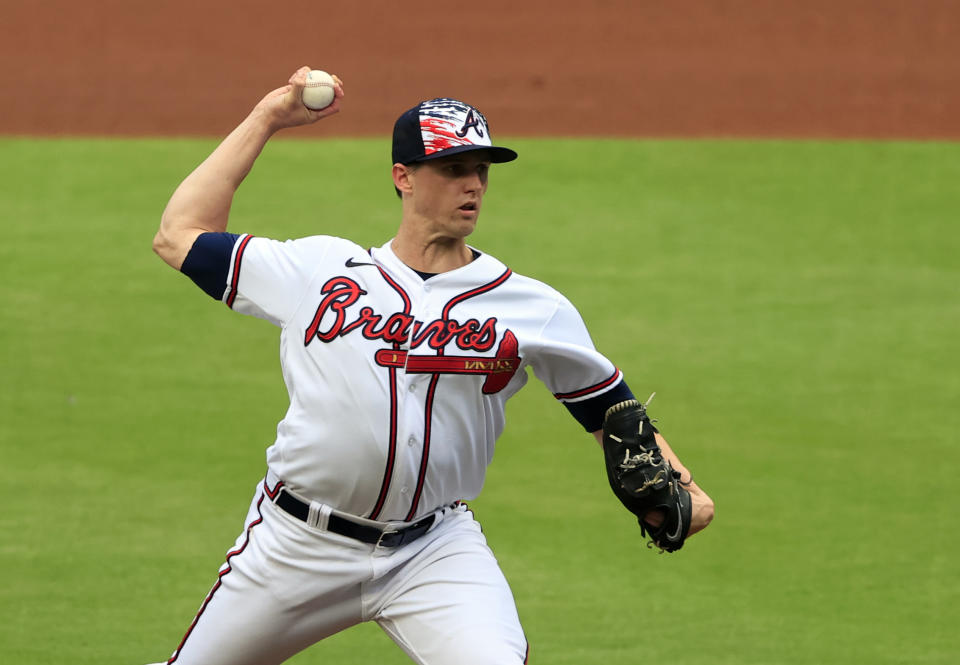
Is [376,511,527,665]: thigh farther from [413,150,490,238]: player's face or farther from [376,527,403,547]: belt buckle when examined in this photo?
[413,150,490,238]: player's face

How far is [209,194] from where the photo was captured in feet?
13.8

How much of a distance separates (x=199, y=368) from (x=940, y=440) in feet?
14.7

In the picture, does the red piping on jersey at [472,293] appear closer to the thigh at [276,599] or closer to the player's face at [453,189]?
the player's face at [453,189]

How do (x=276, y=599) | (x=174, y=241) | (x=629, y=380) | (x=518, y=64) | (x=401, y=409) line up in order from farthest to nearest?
(x=518, y=64) → (x=629, y=380) → (x=174, y=241) → (x=276, y=599) → (x=401, y=409)

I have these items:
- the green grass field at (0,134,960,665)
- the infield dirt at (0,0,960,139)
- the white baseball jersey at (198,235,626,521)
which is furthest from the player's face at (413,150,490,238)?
the infield dirt at (0,0,960,139)

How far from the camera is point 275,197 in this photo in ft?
43.1

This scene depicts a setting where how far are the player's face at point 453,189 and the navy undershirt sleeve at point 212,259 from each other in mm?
542

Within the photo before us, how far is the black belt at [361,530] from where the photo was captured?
409cm

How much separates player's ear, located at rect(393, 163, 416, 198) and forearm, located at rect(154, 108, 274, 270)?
1.24ft

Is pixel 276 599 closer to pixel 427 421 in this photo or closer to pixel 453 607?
pixel 453 607

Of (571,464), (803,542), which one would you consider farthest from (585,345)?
(571,464)

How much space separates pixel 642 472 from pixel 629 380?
5.40m

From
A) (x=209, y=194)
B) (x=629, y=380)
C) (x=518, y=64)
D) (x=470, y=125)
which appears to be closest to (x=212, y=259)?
(x=209, y=194)

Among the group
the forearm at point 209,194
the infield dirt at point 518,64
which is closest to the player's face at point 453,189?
the forearm at point 209,194
